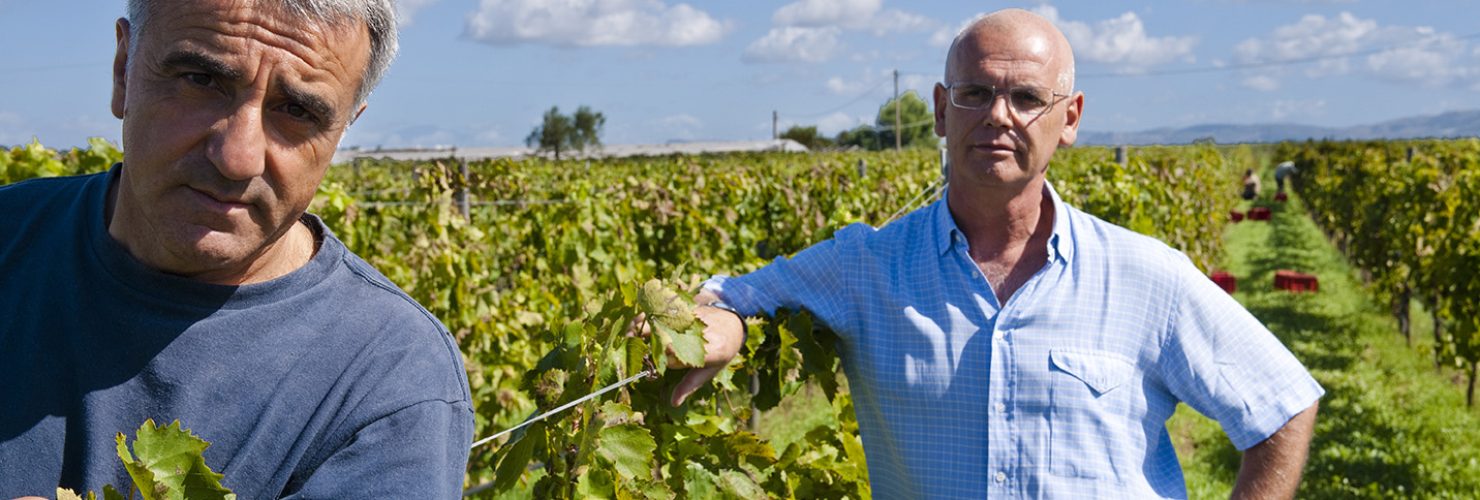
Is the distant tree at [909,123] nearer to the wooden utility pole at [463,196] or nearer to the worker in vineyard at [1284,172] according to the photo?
the worker in vineyard at [1284,172]

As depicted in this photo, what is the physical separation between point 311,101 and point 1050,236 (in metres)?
1.35

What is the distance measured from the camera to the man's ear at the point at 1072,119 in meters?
2.31

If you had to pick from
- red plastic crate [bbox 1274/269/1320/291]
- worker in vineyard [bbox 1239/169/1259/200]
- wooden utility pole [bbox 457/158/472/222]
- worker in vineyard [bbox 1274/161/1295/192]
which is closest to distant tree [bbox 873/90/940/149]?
worker in vineyard [bbox 1274/161/1295/192]

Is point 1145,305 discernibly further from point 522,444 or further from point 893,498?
point 522,444

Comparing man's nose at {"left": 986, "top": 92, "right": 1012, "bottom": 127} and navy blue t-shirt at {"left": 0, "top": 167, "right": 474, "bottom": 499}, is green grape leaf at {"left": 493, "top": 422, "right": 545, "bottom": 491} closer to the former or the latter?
navy blue t-shirt at {"left": 0, "top": 167, "right": 474, "bottom": 499}

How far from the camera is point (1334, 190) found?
55.6 feet

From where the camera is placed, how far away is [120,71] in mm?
1331

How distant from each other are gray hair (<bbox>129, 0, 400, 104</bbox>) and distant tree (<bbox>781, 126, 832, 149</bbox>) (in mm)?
74788

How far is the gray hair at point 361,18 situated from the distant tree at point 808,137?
74.8 meters

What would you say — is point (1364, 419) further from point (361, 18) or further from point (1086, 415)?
point (361, 18)

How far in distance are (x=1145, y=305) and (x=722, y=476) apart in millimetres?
903

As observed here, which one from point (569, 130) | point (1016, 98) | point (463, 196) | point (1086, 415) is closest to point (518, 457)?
point (1086, 415)

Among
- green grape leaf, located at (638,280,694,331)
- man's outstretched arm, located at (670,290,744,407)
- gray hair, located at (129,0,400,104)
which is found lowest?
man's outstretched arm, located at (670,290,744,407)

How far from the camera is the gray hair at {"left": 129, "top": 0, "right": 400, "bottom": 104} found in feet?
4.16
